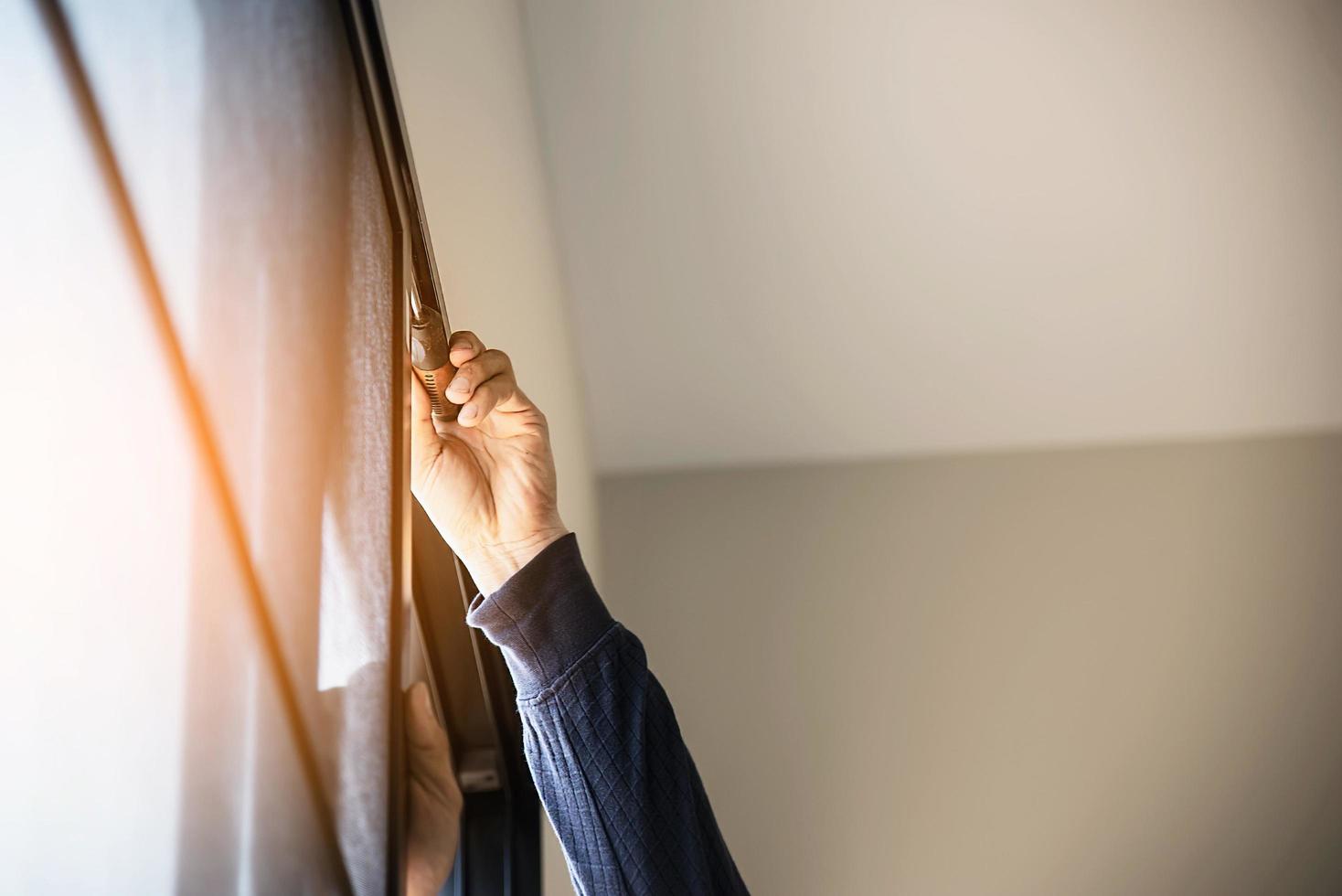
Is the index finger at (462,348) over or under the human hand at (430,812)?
over

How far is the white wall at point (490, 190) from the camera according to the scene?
0.86 m

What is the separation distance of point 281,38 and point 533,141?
51.1 inches

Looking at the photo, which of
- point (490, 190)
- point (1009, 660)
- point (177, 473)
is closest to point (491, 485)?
point (490, 190)

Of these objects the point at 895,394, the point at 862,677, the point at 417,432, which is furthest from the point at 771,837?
the point at 417,432

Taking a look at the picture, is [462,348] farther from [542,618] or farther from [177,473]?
[177,473]

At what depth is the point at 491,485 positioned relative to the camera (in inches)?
35.0

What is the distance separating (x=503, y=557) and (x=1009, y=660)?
159 cm

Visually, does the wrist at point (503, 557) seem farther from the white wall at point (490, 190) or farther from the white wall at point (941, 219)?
the white wall at point (941, 219)

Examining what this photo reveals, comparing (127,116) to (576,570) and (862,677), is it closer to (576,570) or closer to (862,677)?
(576,570)

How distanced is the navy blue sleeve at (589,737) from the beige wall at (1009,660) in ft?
3.98

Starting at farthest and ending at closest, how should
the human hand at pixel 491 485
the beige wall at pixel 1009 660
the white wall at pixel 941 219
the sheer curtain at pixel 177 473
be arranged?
the beige wall at pixel 1009 660
the white wall at pixel 941 219
the human hand at pixel 491 485
the sheer curtain at pixel 177 473

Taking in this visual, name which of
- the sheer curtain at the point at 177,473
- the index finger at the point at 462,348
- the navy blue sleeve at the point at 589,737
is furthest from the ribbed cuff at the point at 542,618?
the sheer curtain at the point at 177,473

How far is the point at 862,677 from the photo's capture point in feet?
7.18

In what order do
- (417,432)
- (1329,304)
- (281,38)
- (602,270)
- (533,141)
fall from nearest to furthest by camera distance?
(281,38) < (417,432) < (533,141) < (602,270) < (1329,304)
